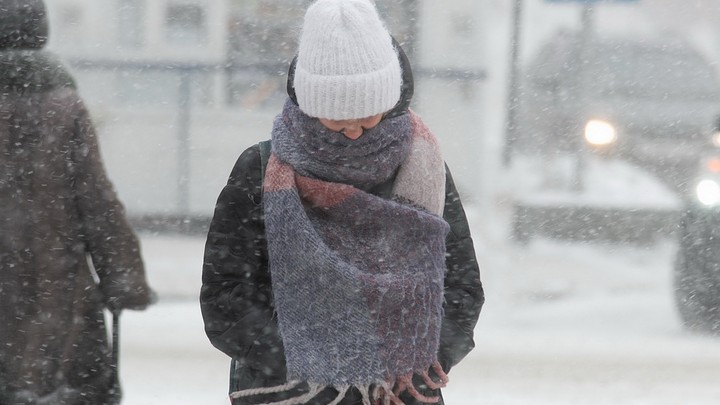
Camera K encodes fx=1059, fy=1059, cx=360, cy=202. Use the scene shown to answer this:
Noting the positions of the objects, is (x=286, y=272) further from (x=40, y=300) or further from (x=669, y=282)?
(x=669, y=282)

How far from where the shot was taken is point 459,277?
7.56 ft

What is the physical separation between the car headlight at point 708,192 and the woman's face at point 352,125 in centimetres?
370

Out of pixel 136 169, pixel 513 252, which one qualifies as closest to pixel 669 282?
pixel 513 252

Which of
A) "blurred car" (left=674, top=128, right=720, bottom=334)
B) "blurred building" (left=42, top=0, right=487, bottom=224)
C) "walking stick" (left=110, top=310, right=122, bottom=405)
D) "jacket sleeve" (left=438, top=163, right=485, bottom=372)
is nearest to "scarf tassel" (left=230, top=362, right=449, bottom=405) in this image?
"jacket sleeve" (left=438, top=163, right=485, bottom=372)

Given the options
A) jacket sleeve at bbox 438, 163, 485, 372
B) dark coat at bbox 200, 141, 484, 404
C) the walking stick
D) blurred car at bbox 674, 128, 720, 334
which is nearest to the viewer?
dark coat at bbox 200, 141, 484, 404

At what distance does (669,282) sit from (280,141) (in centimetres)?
428

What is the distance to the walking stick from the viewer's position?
3.29 meters

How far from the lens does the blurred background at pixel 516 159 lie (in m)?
5.17

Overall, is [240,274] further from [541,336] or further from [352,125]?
[541,336]

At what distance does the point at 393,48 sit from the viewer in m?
2.16

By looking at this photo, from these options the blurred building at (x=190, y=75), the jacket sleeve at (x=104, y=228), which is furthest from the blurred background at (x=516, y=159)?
the jacket sleeve at (x=104, y=228)

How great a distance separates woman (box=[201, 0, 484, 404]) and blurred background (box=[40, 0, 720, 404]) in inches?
98.5

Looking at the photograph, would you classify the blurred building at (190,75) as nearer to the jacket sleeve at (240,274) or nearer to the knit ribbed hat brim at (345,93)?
the jacket sleeve at (240,274)

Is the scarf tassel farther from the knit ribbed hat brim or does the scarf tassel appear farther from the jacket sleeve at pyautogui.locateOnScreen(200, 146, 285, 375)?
the knit ribbed hat brim
